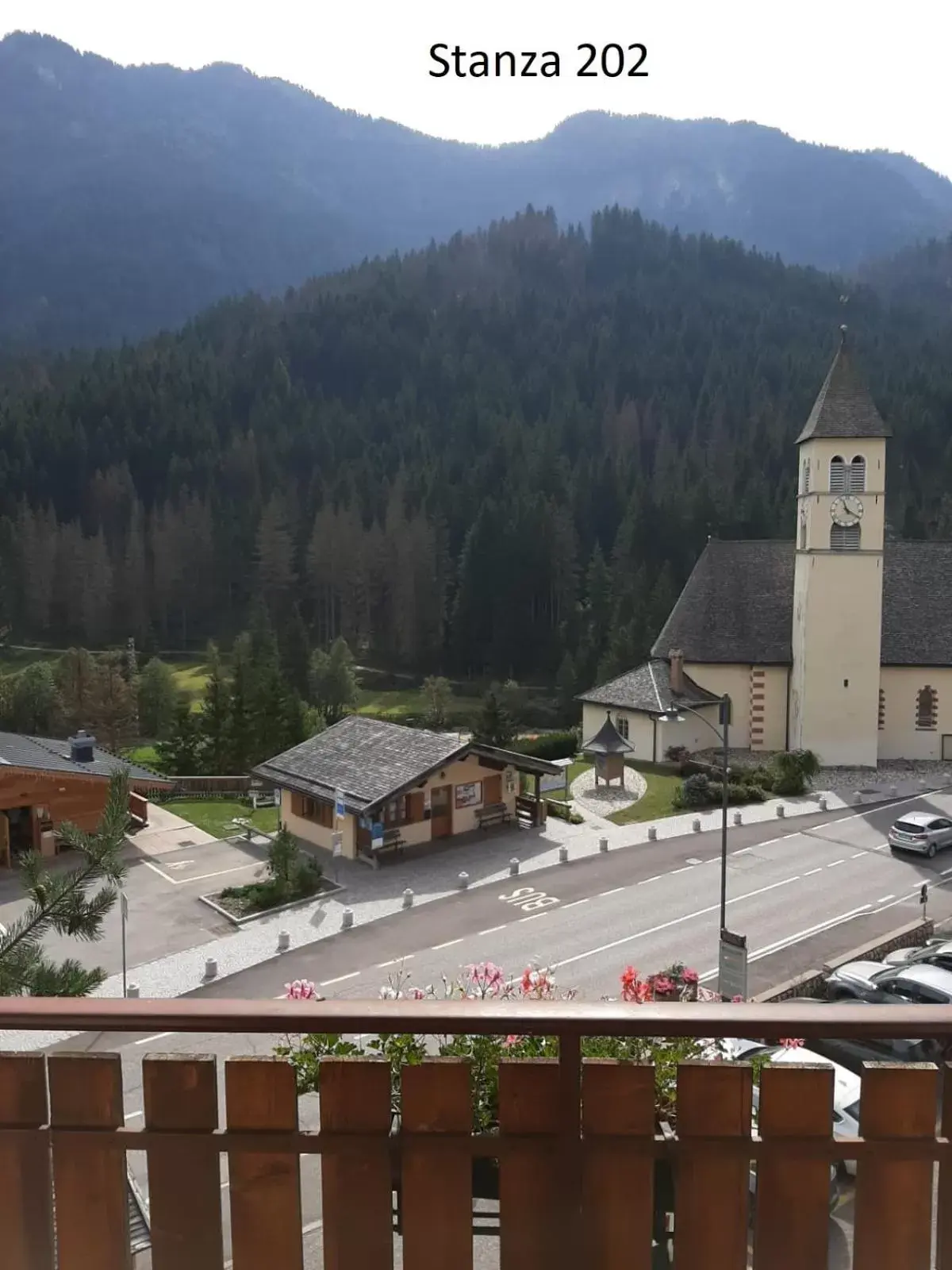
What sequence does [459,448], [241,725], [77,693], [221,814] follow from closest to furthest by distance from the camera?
[221,814], [241,725], [77,693], [459,448]

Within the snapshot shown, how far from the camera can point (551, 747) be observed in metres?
40.3

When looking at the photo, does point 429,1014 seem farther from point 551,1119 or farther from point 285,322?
point 285,322

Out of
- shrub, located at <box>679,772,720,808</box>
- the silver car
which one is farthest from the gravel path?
the silver car

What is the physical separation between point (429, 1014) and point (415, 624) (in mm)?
70970

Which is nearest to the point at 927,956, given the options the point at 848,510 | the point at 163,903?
the point at 163,903

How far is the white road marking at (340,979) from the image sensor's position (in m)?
17.1

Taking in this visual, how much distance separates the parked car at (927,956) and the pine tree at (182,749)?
2669 cm

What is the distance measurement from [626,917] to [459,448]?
292 feet

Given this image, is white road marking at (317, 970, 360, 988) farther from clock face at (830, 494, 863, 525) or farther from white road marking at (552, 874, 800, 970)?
clock face at (830, 494, 863, 525)

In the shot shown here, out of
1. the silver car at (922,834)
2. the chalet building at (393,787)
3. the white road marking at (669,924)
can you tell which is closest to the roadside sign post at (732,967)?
the white road marking at (669,924)

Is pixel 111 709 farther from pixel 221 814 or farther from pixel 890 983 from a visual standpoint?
pixel 890 983

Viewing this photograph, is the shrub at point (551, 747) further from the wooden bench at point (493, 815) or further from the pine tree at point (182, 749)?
the pine tree at point (182, 749)

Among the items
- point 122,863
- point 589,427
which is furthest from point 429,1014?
point 589,427

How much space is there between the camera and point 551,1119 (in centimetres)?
260
